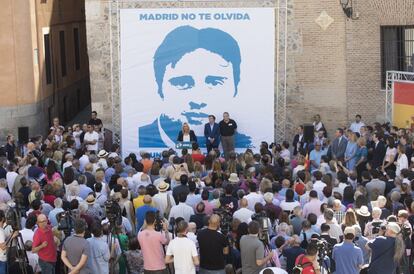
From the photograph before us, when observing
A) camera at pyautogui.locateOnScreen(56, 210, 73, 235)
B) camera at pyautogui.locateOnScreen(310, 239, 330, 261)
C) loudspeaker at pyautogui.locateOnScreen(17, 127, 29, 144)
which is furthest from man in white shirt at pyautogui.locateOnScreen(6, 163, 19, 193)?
camera at pyautogui.locateOnScreen(310, 239, 330, 261)

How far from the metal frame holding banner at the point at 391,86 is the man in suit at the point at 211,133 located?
4.56 meters

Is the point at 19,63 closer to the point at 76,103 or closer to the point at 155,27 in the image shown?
the point at 155,27

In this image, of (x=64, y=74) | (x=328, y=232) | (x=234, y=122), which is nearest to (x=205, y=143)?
(x=234, y=122)

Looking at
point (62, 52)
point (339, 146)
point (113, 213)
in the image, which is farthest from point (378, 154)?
point (62, 52)

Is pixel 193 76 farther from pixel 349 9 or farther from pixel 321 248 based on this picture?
pixel 321 248

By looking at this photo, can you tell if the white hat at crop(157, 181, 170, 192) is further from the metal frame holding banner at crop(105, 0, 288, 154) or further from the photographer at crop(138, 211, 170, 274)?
the metal frame holding banner at crop(105, 0, 288, 154)

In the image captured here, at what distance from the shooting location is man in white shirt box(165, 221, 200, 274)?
1366 centimetres

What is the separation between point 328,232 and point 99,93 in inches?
544

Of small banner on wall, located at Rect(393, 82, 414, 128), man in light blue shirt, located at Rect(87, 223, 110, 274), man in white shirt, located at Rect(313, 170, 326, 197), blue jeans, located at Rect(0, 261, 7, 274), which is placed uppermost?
small banner on wall, located at Rect(393, 82, 414, 128)

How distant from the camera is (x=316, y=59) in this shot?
1065 inches

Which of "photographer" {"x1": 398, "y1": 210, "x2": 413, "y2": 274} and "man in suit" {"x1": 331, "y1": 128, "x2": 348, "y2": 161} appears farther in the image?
"man in suit" {"x1": 331, "y1": 128, "x2": 348, "y2": 161}

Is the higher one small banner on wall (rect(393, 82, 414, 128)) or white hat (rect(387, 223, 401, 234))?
small banner on wall (rect(393, 82, 414, 128))

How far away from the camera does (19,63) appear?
28000 millimetres

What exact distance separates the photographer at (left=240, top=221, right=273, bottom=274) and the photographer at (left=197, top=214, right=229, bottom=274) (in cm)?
30
